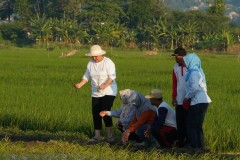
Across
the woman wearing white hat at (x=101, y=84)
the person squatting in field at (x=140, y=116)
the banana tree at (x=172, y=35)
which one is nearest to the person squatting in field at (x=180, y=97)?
Result: the person squatting in field at (x=140, y=116)

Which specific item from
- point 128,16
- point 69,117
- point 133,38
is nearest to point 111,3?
point 128,16

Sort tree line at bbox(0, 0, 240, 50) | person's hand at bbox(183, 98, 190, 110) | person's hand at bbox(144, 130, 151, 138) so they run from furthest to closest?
1. tree line at bbox(0, 0, 240, 50)
2. person's hand at bbox(144, 130, 151, 138)
3. person's hand at bbox(183, 98, 190, 110)

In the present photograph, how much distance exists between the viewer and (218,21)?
6266cm

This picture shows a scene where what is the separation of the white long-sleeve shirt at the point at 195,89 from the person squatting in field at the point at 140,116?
550 millimetres

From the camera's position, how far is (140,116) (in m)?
7.17

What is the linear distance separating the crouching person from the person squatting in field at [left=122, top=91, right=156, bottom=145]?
92mm

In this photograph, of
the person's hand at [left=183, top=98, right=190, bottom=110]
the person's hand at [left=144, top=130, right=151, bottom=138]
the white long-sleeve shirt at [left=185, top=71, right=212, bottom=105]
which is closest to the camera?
the white long-sleeve shirt at [left=185, top=71, right=212, bottom=105]

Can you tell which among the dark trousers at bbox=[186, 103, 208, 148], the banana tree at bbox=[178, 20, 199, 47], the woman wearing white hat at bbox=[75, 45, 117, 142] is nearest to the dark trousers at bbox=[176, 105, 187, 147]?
the dark trousers at bbox=[186, 103, 208, 148]

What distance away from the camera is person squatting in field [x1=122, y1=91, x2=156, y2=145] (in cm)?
712

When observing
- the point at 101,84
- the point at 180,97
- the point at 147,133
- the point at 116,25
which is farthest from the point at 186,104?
the point at 116,25

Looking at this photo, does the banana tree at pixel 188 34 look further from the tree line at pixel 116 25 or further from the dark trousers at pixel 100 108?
the dark trousers at pixel 100 108

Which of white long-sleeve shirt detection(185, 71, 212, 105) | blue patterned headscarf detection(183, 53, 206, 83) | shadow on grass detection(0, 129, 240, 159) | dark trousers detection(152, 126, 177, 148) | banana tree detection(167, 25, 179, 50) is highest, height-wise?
blue patterned headscarf detection(183, 53, 206, 83)

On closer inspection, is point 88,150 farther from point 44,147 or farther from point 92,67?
point 92,67

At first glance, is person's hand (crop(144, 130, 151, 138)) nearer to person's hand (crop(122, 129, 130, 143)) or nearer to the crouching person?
the crouching person
